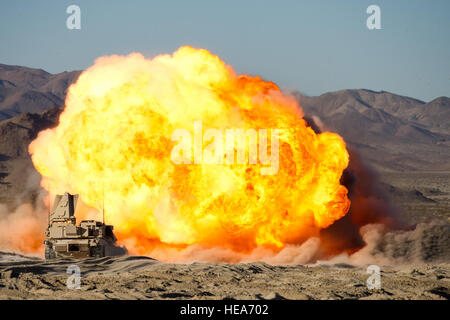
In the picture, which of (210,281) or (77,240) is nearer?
(210,281)

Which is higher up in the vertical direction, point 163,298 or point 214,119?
point 214,119

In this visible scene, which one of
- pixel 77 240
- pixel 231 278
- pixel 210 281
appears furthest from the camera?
pixel 77 240

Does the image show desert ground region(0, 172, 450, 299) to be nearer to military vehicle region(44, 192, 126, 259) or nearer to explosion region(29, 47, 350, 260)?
military vehicle region(44, 192, 126, 259)

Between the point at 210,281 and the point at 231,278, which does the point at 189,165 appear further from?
the point at 210,281

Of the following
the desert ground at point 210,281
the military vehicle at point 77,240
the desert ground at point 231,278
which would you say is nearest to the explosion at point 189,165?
the military vehicle at point 77,240

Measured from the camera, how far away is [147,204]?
48.3 m

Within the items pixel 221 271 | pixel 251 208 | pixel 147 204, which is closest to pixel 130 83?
pixel 147 204

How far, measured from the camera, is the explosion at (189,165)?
47000mm

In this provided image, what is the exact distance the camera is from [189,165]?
47438 mm

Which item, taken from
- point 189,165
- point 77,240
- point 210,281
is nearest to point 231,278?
point 210,281

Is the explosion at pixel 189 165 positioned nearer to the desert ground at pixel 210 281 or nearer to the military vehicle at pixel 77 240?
A: the military vehicle at pixel 77 240

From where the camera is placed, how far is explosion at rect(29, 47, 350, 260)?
47000 millimetres
